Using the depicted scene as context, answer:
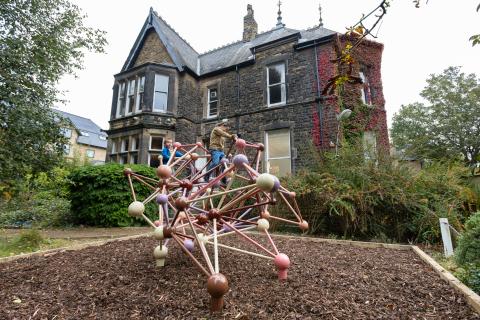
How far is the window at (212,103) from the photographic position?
13828 mm

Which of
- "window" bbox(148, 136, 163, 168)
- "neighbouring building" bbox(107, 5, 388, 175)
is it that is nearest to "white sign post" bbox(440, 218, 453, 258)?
"neighbouring building" bbox(107, 5, 388, 175)

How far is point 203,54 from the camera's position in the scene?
17500 millimetres

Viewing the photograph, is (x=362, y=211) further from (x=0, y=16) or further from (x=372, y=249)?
(x=0, y=16)

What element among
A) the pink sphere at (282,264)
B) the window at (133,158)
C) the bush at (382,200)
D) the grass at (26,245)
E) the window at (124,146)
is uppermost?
the window at (124,146)

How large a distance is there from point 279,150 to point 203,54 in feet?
33.0

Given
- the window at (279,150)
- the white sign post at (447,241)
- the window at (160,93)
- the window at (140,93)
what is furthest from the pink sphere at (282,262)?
the window at (140,93)

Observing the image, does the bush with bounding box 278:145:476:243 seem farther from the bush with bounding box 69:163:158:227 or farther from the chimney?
the chimney

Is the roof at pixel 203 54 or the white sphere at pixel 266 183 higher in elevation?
the roof at pixel 203 54

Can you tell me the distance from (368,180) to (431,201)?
1.34 m

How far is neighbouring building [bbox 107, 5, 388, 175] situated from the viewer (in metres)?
11.0

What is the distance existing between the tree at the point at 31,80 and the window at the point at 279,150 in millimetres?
8057

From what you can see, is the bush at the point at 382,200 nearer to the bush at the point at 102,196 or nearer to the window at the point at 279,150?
the bush at the point at 102,196

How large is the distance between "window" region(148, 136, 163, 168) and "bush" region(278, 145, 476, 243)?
8.25 m

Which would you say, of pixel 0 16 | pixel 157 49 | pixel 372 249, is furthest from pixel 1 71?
pixel 157 49
